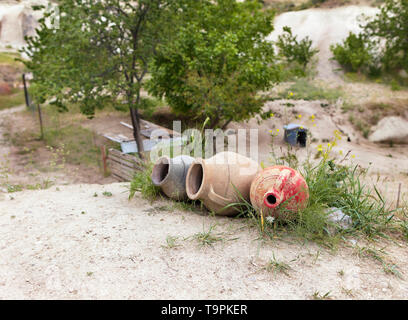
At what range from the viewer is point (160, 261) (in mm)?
3342

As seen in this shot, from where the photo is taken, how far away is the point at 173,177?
486 centimetres

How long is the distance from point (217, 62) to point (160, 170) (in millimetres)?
6384

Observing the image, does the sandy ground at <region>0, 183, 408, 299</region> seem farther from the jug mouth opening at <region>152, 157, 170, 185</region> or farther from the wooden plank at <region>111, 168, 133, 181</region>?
the wooden plank at <region>111, 168, 133, 181</region>

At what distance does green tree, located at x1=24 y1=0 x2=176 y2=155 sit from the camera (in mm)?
9586

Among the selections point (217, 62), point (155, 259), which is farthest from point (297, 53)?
point (155, 259)

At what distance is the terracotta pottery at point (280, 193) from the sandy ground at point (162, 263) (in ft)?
1.00

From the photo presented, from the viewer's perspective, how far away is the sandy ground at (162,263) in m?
2.90

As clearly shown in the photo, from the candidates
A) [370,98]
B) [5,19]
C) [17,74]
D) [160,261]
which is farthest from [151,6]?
[5,19]

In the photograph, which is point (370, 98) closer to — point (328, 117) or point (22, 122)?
point (328, 117)

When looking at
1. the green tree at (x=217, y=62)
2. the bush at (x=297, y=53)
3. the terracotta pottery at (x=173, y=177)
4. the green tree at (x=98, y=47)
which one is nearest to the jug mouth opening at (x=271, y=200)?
the terracotta pottery at (x=173, y=177)

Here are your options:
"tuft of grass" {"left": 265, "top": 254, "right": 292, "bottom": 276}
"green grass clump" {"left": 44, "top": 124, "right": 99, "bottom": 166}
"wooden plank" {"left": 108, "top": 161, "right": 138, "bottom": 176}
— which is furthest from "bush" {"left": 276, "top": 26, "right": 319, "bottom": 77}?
"tuft of grass" {"left": 265, "top": 254, "right": 292, "bottom": 276}

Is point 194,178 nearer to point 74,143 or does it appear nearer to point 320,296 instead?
point 320,296

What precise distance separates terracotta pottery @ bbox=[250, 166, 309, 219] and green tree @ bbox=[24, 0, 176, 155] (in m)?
7.18
